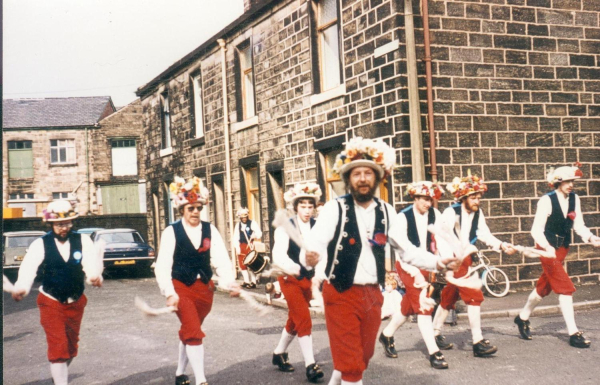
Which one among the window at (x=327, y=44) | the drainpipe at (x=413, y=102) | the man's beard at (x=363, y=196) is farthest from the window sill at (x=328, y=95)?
the man's beard at (x=363, y=196)

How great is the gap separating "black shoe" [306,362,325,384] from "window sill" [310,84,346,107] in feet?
27.4

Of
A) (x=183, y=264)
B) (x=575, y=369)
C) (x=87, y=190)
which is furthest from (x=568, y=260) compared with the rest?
→ (x=87, y=190)

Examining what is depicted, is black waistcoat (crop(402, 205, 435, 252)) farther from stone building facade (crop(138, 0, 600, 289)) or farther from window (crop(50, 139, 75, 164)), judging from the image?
window (crop(50, 139, 75, 164))

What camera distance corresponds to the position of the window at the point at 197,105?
2319 centimetres

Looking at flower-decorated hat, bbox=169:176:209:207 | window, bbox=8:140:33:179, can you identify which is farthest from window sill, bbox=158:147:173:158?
window, bbox=8:140:33:179

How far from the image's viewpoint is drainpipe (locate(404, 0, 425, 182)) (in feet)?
40.6

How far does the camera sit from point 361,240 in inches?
200

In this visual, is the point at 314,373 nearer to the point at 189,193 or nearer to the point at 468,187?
the point at 189,193

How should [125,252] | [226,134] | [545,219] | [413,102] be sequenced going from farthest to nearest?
1. [125,252]
2. [226,134]
3. [413,102]
4. [545,219]

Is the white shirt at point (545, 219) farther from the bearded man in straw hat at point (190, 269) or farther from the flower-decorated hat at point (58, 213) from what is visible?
the flower-decorated hat at point (58, 213)

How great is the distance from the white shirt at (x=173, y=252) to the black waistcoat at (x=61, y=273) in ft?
2.31

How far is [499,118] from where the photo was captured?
1323cm

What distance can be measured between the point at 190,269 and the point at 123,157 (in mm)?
41957

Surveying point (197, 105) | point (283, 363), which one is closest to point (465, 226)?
point (283, 363)
